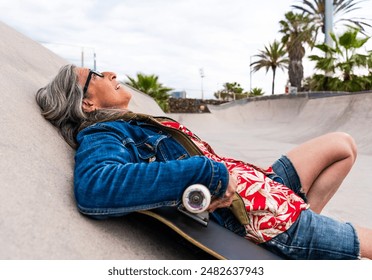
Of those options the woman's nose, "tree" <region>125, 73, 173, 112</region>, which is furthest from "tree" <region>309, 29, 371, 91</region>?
the woman's nose

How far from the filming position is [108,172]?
3.25 ft

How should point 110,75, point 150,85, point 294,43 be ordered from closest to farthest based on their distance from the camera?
point 110,75 < point 150,85 < point 294,43

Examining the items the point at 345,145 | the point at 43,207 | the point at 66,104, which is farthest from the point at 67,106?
the point at 345,145

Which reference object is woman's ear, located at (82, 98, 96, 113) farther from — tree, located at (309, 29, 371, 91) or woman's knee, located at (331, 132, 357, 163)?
tree, located at (309, 29, 371, 91)

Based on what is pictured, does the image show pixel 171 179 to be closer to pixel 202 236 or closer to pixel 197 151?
pixel 202 236

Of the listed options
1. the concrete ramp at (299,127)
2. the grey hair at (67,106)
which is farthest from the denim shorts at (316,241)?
the concrete ramp at (299,127)

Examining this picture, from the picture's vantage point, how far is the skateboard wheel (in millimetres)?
1015

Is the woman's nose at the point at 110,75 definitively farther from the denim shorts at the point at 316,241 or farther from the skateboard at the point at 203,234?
the denim shorts at the point at 316,241

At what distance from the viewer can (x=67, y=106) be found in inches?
64.4

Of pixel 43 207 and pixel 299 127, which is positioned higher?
pixel 43 207

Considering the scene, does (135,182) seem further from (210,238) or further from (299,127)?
(299,127)

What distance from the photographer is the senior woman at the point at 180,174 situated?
39.8 inches

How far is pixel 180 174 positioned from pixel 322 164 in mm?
990

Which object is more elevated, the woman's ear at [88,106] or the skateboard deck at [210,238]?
the woman's ear at [88,106]
